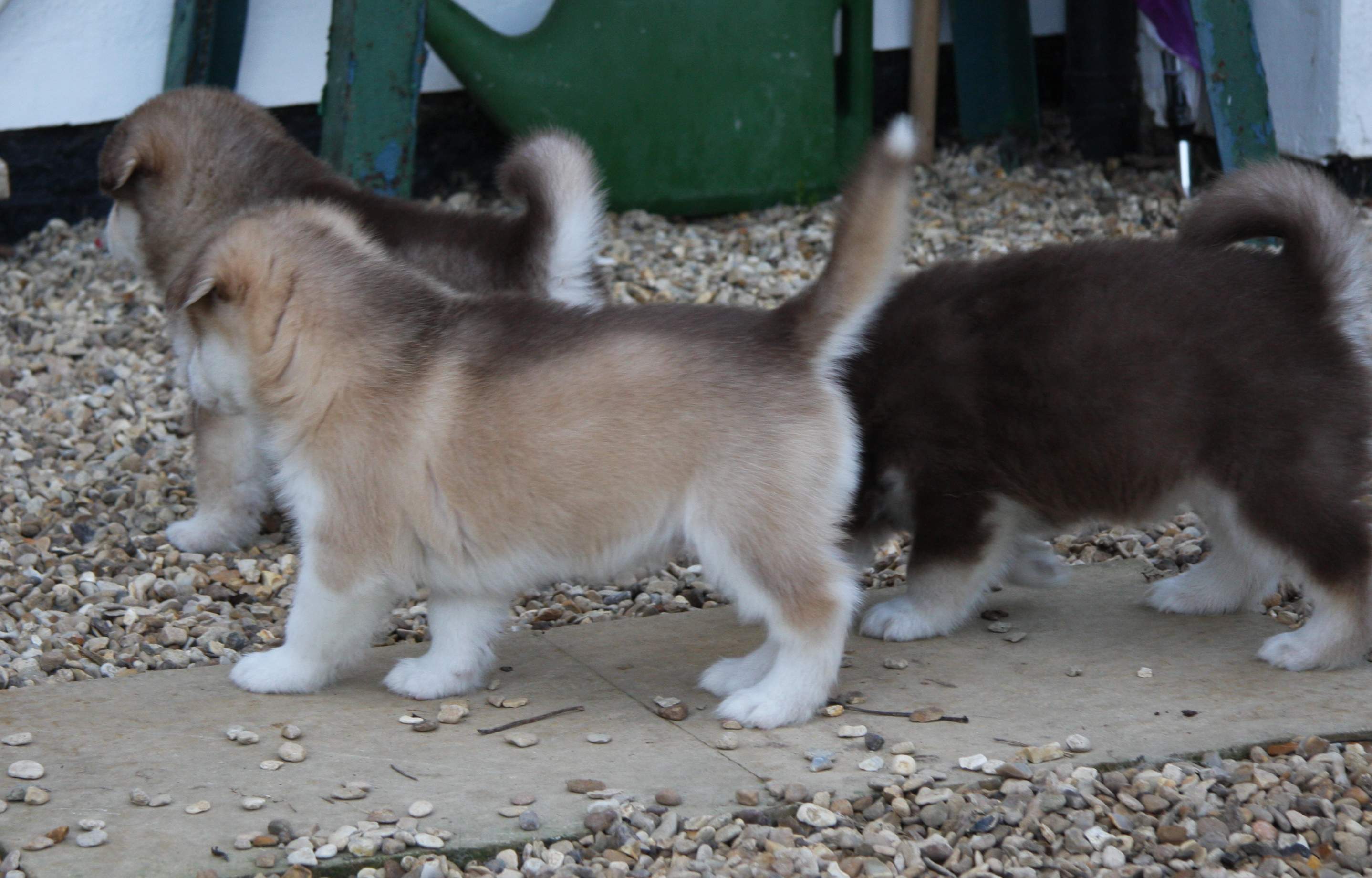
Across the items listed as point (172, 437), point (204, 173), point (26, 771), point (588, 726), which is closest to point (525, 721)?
point (588, 726)

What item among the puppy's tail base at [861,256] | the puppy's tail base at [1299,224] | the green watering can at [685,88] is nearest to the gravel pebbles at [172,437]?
the green watering can at [685,88]

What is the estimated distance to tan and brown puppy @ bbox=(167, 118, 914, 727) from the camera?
3.12 meters

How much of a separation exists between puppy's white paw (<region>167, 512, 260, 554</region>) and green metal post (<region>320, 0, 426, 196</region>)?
1552mm

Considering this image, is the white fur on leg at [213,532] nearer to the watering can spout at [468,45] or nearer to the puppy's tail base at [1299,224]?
the puppy's tail base at [1299,224]

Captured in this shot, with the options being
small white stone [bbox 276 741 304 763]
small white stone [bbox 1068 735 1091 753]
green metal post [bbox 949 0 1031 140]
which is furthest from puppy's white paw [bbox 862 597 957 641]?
green metal post [bbox 949 0 1031 140]

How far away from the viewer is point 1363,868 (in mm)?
2662

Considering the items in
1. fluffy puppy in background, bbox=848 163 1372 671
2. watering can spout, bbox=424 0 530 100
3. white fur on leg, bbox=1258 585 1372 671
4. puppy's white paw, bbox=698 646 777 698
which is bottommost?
puppy's white paw, bbox=698 646 777 698

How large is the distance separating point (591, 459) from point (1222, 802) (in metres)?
1.38

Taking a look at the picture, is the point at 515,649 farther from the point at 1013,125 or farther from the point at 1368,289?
the point at 1013,125

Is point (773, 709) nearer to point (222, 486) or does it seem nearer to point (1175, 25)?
point (222, 486)

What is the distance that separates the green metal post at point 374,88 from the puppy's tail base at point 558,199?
62.5 inches

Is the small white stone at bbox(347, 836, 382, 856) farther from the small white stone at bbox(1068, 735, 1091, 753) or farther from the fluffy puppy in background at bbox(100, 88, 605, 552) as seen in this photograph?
the fluffy puppy in background at bbox(100, 88, 605, 552)

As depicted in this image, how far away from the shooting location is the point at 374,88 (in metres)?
5.63

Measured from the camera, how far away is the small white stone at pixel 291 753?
3086 millimetres
